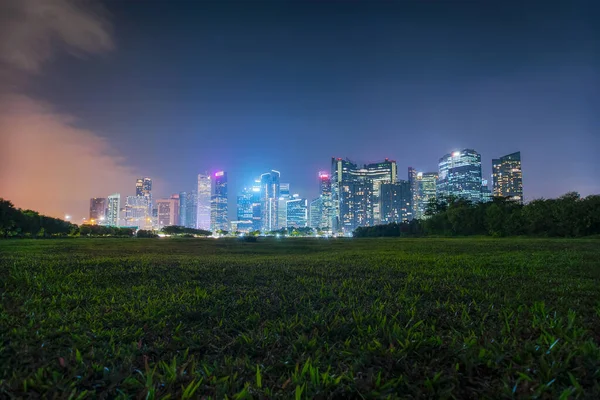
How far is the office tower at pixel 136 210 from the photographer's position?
16950cm

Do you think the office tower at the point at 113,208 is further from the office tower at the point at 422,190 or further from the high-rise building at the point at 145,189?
the office tower at the point at 422,190

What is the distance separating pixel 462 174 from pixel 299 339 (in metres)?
174

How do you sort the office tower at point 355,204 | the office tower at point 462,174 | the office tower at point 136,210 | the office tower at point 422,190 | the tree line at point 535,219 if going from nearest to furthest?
1. the tree line at point 535,219
2. the office tower at point 462,174
3. the office tower at point 136,210
4. the office tower at point 355,204
5. the office tower at point 422,190

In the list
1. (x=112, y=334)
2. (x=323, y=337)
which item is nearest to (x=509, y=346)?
(x=323, y=337)

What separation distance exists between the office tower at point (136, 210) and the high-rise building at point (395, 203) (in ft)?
406

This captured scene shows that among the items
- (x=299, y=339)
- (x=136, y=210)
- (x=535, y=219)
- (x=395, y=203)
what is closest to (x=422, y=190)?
(x=395, y=203)

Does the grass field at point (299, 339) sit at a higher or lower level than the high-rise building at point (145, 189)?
lower

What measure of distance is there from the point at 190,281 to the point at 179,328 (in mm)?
2317

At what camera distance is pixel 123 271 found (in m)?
6.12

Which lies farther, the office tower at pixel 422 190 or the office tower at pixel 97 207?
the office tower at pixel 422 190

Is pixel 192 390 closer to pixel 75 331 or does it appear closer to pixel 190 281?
pixel 75 331

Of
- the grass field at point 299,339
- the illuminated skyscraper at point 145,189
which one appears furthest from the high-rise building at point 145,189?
the grass field at point 299,339

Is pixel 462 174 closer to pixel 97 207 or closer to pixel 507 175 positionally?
pixel 507 175

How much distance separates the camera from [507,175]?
164875mm
